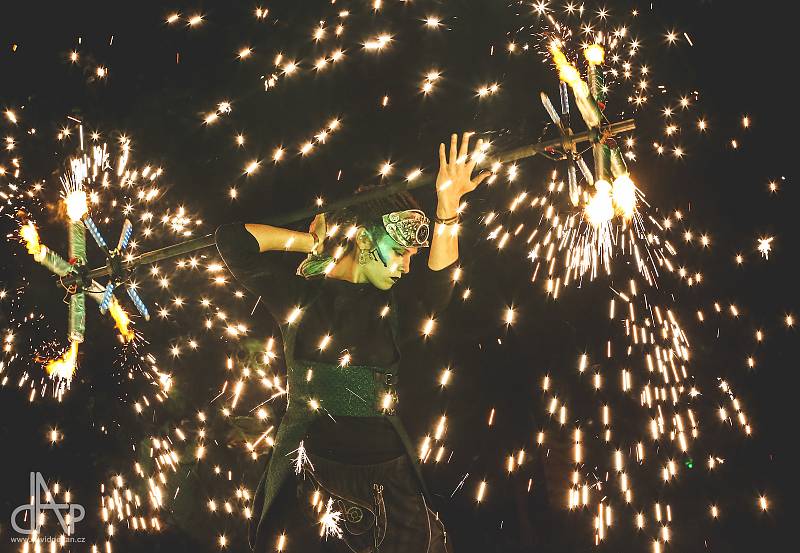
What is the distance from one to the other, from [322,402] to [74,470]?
7.44ft

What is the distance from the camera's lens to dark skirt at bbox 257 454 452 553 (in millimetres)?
1972

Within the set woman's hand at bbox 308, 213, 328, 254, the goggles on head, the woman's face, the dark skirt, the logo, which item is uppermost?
woman's hand at bbox 308, 213, 328, 254

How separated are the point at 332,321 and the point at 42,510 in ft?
8.13

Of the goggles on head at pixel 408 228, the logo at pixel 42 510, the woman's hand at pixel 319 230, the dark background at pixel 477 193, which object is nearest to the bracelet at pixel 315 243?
the woman's hand at pixel 319 230

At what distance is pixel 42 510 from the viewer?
3.48m

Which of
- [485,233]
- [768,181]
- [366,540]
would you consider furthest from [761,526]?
[366,540]

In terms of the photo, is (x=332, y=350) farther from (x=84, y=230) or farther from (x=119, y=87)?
(x=119, y=87)

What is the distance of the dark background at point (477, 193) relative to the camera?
9.52 feet

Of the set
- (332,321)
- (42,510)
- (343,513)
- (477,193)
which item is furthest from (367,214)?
(42,510)

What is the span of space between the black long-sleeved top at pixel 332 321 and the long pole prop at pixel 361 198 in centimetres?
22

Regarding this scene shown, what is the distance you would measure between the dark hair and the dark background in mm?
692

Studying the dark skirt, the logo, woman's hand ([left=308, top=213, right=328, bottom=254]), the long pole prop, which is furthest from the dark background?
the dark skirt

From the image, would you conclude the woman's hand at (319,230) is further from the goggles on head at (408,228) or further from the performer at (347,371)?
the goggles on head at (408,228)

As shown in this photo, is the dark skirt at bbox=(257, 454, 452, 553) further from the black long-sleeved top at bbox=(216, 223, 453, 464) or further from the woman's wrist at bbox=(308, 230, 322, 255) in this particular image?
the woman's wrist at bbox=(308, 230, 322, 255)
